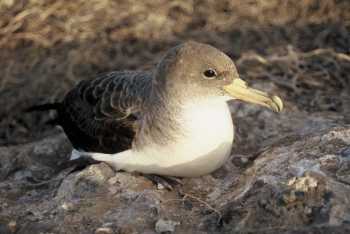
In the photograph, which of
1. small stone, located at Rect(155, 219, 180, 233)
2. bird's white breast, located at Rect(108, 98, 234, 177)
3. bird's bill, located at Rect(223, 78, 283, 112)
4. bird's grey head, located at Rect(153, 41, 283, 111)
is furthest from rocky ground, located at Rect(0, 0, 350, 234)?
bird's grey head, located at Rect(153, 41, 283, 111)

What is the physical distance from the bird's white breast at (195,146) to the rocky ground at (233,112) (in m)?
0.18

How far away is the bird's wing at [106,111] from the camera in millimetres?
4512

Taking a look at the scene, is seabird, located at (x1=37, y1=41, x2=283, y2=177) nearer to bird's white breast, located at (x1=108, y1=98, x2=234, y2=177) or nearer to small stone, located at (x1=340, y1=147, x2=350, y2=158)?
bird's white breast, located at (x1=108, y1=98, x2=234, y2=177)

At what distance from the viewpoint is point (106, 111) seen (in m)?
4.68

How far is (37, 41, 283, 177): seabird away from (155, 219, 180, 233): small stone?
0.46 m

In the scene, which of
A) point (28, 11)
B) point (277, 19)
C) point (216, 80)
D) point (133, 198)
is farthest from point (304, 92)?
point (28, 11)

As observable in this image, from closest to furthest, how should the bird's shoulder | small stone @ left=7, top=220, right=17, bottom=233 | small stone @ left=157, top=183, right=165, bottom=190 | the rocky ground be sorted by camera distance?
the rocky ground → small stone @ left=7, top=220, right=17, bottom=233 → small stone @ left=157, top=183, right=165, bottom=190 → the bird's shoulder

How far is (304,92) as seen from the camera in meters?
5.89

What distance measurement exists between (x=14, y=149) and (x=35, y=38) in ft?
4.62

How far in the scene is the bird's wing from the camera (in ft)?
14.8

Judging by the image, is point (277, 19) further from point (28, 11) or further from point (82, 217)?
point (82, 217)

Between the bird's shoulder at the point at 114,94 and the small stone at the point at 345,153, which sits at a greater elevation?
the bird's shoulder at the point at 114,94

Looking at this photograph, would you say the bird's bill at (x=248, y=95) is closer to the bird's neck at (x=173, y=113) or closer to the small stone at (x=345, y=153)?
the bird's neck at (x=173, y=113)

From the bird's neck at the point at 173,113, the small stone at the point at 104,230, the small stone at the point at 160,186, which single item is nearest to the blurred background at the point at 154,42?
the bird's neck at the point at 173,113
